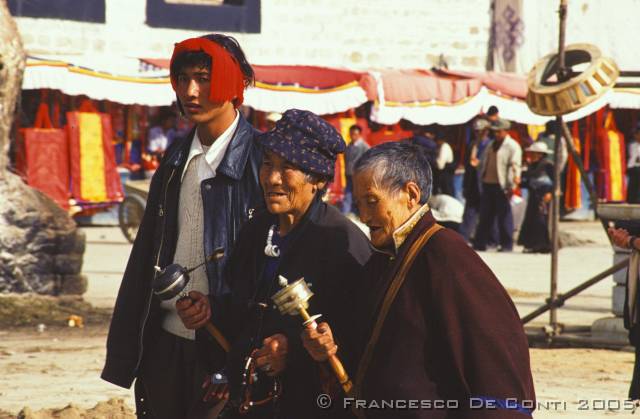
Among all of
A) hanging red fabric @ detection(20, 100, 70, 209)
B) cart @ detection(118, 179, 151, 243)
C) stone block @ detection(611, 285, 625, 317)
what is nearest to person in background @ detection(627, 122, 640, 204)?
cart @ detection(118, 179, 151, 243)

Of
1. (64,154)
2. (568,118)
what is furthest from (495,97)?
(64,154)

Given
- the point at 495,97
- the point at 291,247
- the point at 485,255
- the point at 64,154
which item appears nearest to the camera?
the point at 291,247

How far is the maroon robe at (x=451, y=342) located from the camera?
3.40 meters

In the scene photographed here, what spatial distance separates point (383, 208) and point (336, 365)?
458 mm

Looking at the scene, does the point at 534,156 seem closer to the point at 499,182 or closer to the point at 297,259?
the point at 499,182

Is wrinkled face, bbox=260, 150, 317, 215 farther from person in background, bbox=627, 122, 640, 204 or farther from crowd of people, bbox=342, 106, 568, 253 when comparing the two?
person in background, bbox=627, 122, 640, 204

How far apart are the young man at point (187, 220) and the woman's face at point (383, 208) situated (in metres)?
0.85

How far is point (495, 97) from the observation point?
21844 mm

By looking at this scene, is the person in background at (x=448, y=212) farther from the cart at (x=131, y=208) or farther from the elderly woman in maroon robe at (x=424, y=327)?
the elderly woman in maroon robe at (x=424, y=327)

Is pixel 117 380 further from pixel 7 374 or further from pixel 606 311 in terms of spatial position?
pixel 606 311

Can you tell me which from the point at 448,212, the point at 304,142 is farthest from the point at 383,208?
the point at 448,212

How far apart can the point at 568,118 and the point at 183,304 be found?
19.5 meters

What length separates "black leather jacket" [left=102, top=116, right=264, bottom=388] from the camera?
176 inches

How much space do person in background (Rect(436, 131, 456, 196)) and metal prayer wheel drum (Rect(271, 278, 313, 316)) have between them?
11.6m
